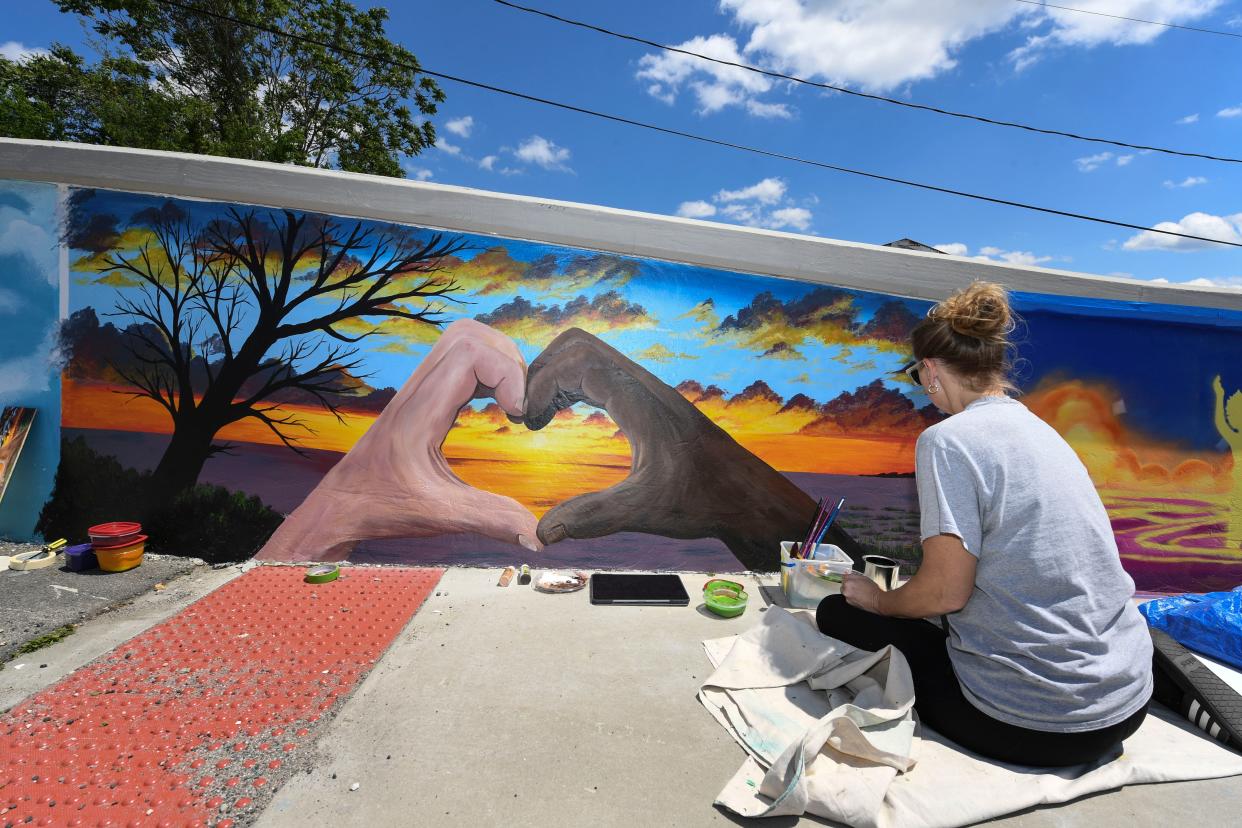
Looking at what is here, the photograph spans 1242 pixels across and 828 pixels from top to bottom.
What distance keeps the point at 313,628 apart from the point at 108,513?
2.12 m

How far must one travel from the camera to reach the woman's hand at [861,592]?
7.20 feet

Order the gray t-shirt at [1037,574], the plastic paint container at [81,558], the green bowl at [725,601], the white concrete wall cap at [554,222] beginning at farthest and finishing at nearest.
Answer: the white concrete wall cap at [554,222]
the plastic paint container at [81,558]
the green bowl at [725,601]
the gray t-shirt at [1037,574]

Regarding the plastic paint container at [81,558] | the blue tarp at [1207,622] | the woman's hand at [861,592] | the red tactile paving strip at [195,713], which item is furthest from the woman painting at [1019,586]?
Result: the plastic paint container at [81,558]

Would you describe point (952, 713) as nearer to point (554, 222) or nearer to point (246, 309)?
point (554, 222)

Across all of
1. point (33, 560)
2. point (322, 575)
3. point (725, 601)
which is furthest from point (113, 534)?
point (725, 601)

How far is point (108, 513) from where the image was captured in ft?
12.5

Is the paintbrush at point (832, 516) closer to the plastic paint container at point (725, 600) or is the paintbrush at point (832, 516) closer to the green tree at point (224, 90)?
the plastic paint container at point (725, 600)

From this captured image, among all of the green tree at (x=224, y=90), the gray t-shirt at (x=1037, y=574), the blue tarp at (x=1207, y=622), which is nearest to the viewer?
the gray t-shirt at (x=1037, y=574)

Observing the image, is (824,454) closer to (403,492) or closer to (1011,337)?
(1011,337)

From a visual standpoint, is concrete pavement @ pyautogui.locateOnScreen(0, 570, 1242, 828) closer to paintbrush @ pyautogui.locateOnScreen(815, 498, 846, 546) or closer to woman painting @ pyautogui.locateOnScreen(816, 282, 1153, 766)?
woman painting @ pyautogui.locateOnScreen(816, 282, 1153, 766)

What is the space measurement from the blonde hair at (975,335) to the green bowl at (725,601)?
1.80 m

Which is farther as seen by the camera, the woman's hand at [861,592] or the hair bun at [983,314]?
the woman's hand at [861,592]

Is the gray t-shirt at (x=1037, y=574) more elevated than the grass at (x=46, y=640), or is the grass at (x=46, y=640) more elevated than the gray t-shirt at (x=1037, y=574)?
the gray t-shirt at (x=1037, y=574)

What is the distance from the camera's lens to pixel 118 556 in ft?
11.4
